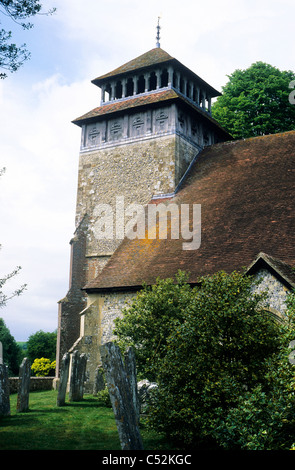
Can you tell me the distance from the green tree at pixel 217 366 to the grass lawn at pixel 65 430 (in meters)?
0.82

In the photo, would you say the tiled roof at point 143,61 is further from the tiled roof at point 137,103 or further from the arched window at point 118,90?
the tiled roof at point 137,103

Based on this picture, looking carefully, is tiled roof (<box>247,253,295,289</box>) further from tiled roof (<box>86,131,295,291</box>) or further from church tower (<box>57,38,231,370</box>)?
church tower (<box>57,38,231,370</box>)

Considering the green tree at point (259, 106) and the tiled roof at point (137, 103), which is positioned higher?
the green tree at point (259, 106)

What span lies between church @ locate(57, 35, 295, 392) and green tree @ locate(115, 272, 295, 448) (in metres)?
3.27

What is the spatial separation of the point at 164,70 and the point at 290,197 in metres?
10.9

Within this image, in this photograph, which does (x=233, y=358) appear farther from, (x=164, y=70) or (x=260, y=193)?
(x=164, y=70)

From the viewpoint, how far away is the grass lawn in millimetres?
8945

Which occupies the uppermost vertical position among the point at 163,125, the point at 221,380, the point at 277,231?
the point at 163,125

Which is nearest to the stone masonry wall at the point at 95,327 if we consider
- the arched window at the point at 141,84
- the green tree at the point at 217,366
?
the green tree at the point at 217,366

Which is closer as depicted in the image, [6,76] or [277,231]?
[6,76]

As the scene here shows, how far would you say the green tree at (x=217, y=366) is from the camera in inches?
326
